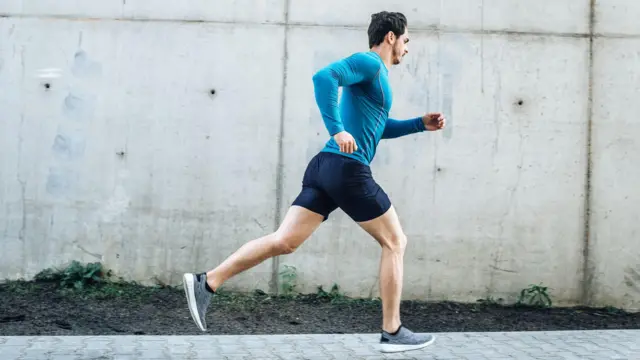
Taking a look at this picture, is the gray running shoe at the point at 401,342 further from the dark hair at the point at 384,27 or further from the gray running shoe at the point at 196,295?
the dark hair at the point at 384,27

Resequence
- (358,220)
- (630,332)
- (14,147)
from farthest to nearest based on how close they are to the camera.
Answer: (14,147), (630,332), (358,220)

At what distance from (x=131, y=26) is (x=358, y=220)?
10.1ft

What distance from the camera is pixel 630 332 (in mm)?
5672

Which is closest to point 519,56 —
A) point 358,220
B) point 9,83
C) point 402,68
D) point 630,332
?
point 402,68

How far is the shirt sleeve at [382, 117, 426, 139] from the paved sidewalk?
1.35 metres

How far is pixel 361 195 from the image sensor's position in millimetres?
4359

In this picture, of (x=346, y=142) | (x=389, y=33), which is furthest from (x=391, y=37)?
(x=346, y=142)

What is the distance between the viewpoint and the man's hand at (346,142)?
4.06m

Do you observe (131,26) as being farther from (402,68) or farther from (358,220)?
(358,220)

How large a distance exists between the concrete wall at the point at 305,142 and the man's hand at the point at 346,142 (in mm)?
2409

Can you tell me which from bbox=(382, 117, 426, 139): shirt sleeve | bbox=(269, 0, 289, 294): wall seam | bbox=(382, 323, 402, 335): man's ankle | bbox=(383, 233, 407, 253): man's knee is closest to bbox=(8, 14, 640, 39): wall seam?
bbox=(269, 0, 289, 294): wall seam

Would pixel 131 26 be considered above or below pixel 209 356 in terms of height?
above

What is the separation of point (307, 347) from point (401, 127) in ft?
Answer: 4.89

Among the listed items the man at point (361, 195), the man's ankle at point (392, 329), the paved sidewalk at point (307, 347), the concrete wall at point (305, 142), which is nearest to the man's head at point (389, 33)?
the man at point (361, 195)
